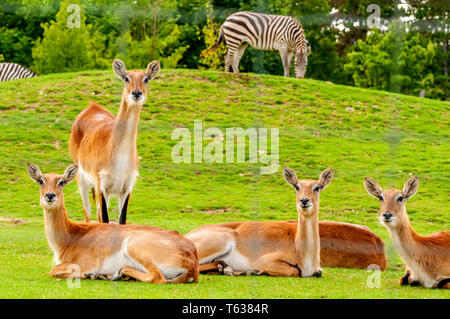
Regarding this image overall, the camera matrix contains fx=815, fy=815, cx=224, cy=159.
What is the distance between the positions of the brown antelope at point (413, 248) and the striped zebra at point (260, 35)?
55.1 feet

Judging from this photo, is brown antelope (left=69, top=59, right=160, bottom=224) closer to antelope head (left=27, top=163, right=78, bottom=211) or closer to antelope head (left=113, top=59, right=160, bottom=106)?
antelope head (left=113, top=59, right=160, bottom=106)

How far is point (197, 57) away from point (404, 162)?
447 inches

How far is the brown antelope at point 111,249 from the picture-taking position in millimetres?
7102

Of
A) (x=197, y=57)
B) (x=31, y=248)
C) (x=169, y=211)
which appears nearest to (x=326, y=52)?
(x=197, y=57)

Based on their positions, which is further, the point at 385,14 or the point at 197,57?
the point at 385,14

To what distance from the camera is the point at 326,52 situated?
31.8m

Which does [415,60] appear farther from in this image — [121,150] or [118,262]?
[118,262]

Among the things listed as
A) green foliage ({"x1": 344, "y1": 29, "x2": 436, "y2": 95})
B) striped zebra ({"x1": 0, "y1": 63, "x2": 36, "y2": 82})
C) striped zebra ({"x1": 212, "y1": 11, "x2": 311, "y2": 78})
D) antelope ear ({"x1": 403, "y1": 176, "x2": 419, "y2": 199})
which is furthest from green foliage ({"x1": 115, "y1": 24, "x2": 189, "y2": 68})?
antelope ear ({"x1": 403, "y1": 176, "x2": 419, "y2": 199})

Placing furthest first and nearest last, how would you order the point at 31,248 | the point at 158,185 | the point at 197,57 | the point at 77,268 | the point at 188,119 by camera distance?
the point at 197,57
the point at 188,119
the point at 158,185
the point at 31,248
the point at 77,268

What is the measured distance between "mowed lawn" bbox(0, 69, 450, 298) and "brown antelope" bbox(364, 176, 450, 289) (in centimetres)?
143

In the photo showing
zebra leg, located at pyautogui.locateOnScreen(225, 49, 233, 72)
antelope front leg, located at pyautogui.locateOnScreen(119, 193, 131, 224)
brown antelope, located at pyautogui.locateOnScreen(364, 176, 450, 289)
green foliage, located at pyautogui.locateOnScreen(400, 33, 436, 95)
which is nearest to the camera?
Result: brown antelope, located at pyautogui.locateOnScreen(364, 176, 450, 289)

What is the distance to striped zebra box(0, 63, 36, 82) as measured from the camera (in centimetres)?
2710

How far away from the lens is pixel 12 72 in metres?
27.2
